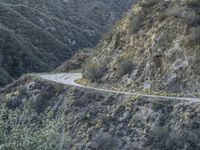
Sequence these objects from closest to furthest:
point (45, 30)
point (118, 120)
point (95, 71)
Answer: point (118, 120), point (95, 71), point (45, 30)

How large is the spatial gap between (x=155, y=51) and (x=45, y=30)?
8234 centimetres

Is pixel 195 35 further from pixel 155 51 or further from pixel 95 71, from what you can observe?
pixel 95 71

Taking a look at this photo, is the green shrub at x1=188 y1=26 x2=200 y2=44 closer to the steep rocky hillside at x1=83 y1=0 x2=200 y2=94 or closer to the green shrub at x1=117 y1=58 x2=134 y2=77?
the steep rocky hillside at x1=83 y1=0 x2=200 y2=94

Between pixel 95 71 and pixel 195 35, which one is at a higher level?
pixel 195 35

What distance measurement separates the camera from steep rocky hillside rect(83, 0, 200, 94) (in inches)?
1655

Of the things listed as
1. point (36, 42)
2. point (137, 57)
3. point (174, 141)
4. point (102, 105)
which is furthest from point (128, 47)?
point (36, 42)

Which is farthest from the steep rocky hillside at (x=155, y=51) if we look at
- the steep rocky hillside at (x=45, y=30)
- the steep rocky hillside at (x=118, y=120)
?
the steep rocky hillside at (x=45, y=30)

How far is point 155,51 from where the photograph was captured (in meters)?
45.5

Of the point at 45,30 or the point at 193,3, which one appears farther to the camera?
the point at 45,30

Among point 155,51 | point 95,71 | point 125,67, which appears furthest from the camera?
point 95,71

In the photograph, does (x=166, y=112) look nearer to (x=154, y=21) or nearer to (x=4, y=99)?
(x=154, y=21)

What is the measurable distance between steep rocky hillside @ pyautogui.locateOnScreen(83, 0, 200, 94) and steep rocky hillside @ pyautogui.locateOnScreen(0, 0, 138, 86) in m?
35.2

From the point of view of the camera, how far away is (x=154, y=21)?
1951 inches

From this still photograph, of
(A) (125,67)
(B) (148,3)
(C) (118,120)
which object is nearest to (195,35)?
(A) (125,67)
